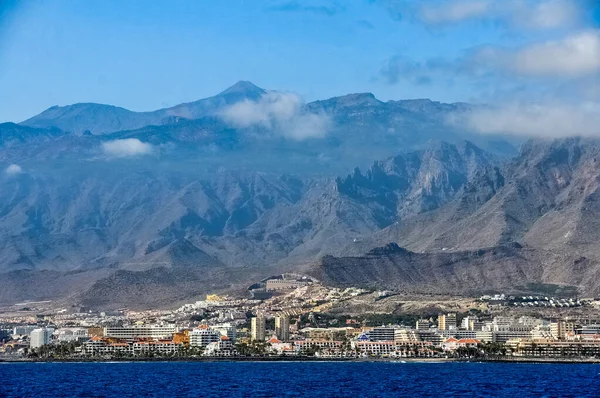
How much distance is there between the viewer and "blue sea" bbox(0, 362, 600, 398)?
148 metres

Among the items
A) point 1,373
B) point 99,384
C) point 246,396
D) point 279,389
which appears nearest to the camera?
point 246,396

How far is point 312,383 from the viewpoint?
165875mm

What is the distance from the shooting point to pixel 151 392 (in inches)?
5965

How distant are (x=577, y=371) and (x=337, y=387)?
4786 cm

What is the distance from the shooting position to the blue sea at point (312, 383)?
487 feet

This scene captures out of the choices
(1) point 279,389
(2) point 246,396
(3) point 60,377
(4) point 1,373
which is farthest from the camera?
(4) point 1,373

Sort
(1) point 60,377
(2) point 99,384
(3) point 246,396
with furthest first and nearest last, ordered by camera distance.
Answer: (1) point 60,377 → (2) point 99,384 → (3) point 246,396

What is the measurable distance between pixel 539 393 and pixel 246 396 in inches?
1128

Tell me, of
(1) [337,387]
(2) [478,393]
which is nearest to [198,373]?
(1) [337,387]

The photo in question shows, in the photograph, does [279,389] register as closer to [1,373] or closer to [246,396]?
[246,396]

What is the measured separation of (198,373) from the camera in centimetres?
19250

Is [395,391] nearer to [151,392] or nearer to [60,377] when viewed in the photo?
[151,392]

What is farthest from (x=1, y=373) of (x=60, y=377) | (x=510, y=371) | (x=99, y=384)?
(x=510, y=371)

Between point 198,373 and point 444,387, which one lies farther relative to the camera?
point 198,373
